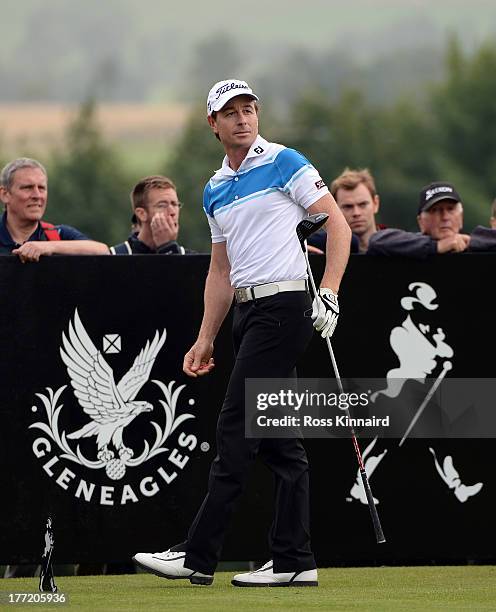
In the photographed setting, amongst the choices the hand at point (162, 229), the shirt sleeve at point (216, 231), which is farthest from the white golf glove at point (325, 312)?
the hand at point (162, 229)

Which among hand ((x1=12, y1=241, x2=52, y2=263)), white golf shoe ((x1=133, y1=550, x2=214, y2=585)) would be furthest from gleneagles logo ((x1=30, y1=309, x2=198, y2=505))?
white golf shoe ((x1=133, y1=550, x2=214, y2=585))

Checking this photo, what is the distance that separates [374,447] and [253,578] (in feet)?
4.40

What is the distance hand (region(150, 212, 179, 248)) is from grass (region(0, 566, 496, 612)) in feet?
6.78

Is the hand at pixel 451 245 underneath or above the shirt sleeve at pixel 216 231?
above

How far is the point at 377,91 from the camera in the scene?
189375mm

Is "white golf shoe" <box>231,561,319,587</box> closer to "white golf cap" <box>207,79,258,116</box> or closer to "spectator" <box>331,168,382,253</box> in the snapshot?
"white golf cap" <box>207,79,258,116</box>

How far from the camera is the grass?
22.2 ft

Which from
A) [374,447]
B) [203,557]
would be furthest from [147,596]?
[374,447]

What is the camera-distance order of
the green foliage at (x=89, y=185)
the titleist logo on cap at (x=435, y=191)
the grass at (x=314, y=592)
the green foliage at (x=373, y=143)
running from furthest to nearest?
1. the green foliage at (x=373, y=143)
2. the green foliage at (x=89, y=185)
3. the titleist logo on cap at (x=435, y=191)
4. the grass at (x=314, y=592)

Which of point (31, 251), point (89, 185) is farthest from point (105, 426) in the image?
point (89, 185)

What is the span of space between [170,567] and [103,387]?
1320 mm

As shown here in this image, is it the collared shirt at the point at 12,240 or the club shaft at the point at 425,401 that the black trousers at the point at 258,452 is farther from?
the collared shirt at the point at 12,240

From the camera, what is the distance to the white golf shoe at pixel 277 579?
24.7 ft

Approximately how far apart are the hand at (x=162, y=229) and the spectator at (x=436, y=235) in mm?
1278
